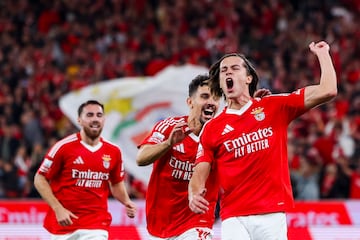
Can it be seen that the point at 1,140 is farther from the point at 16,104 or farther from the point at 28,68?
the point at 28,68

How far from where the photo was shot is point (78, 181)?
35.2 ft

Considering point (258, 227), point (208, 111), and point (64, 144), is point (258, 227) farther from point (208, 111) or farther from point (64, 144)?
point (64, 144)

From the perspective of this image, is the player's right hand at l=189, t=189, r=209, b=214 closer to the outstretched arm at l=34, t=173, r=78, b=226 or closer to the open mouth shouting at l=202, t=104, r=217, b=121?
the open mouth shouting at l=202, t=104, r=217, b=121

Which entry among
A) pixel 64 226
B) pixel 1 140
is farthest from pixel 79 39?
pixel 64 226

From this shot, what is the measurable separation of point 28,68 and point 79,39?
1.86m

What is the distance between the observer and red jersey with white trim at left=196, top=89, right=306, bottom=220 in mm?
7863

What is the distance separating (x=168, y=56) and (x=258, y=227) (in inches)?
590

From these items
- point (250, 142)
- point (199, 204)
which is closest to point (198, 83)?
point (250, 142)

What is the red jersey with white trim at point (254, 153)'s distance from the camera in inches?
310

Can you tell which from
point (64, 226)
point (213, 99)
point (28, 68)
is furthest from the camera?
point (28, 68)

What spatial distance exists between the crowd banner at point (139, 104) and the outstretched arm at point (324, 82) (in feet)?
33.3

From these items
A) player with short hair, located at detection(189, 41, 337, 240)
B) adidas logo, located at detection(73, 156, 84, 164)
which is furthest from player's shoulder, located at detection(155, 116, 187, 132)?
adidas logo, located at detection(73, 156, 84, 164)

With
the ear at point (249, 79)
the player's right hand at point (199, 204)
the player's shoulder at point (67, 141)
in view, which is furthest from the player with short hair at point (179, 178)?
the player's shoulder at point (67, 141)

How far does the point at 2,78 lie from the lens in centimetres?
2180
